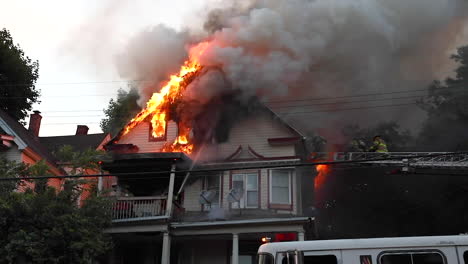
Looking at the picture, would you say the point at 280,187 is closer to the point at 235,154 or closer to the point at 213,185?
the point at 235,154

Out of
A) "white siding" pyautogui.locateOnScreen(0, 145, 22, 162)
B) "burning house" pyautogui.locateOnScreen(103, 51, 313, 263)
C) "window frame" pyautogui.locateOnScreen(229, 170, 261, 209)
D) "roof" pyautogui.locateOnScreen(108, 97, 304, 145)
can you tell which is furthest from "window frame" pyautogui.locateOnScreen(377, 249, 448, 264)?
"white siding" pyautogui.locateOnScreen(0, 145, 22, 162)

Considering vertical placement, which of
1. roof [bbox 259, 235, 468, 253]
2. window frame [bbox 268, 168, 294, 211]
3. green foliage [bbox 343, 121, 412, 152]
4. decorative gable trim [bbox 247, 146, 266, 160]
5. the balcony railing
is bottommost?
roof [bbox 259, 235, 468, 253]

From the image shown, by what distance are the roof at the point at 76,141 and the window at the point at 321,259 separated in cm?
2001

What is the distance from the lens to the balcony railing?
16.6 meters

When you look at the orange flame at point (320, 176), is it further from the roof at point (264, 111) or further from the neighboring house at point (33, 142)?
the neighboring house at point (33, 142)

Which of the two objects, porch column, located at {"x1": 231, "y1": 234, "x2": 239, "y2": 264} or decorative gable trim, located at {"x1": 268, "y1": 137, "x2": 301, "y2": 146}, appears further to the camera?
decorative gable trim, located at {"x1": 268, "y1": 137, "x2": 301, "y2": 146}

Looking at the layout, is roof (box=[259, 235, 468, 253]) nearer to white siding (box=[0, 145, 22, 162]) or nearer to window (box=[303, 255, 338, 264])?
window (box=[303, 255, 338, 264])

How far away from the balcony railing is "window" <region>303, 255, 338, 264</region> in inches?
372

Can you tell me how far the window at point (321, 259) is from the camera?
307 inches

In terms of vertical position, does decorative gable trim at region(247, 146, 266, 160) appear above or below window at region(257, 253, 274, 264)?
above

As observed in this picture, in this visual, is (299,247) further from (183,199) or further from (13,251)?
(183,199)

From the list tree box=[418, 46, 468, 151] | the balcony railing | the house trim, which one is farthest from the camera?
tree box=[418, 46, 468, 151]

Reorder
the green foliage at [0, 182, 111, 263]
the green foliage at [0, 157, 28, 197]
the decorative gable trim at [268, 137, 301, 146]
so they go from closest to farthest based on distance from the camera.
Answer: the green foliage at [0, 182, 111, 263], the green foliage at [0, 157, 28, 197], the decorative gable trim at [268, 137, 301, 146]

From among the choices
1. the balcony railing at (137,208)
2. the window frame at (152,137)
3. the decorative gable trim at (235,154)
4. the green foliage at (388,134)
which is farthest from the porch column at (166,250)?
the green foliage at (388,134)
